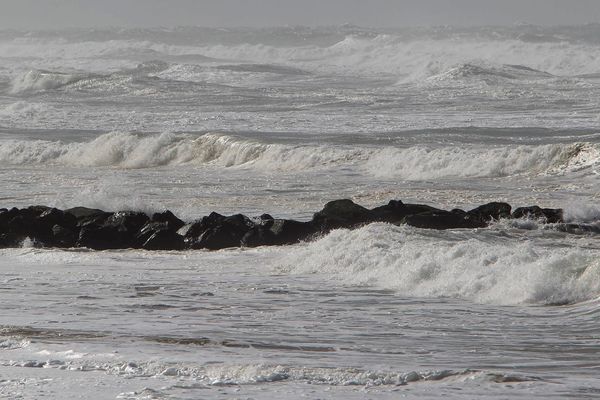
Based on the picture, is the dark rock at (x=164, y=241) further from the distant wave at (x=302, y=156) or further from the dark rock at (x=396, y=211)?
the distant wave at (x=302, y=156)

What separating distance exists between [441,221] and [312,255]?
221cm

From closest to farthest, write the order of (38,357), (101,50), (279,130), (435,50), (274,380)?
(274,380), (38,357), (279,130), (435,50), (101,50)

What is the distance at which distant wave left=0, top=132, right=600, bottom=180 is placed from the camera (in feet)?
68.3

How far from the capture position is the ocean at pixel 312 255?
24.2ft

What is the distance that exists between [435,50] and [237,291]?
61994 mm

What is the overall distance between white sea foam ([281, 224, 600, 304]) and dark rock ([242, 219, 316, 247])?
34.4 inches

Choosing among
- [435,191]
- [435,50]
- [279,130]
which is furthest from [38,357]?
[435,50]

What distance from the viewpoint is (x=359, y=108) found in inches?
1320

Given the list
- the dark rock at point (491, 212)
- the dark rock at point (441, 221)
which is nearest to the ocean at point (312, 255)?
the dark rock at point (441, 221)

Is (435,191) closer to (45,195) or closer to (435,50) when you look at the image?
(45,195)

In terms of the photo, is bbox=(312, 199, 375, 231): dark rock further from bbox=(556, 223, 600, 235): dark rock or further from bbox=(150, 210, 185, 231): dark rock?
bbox=(556, 223, 600, 235): dark rock

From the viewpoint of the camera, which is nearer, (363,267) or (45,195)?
(363,267)

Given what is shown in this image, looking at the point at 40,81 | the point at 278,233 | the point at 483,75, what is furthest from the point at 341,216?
the point at 40,81

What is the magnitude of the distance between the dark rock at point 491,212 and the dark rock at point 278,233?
1.93m
